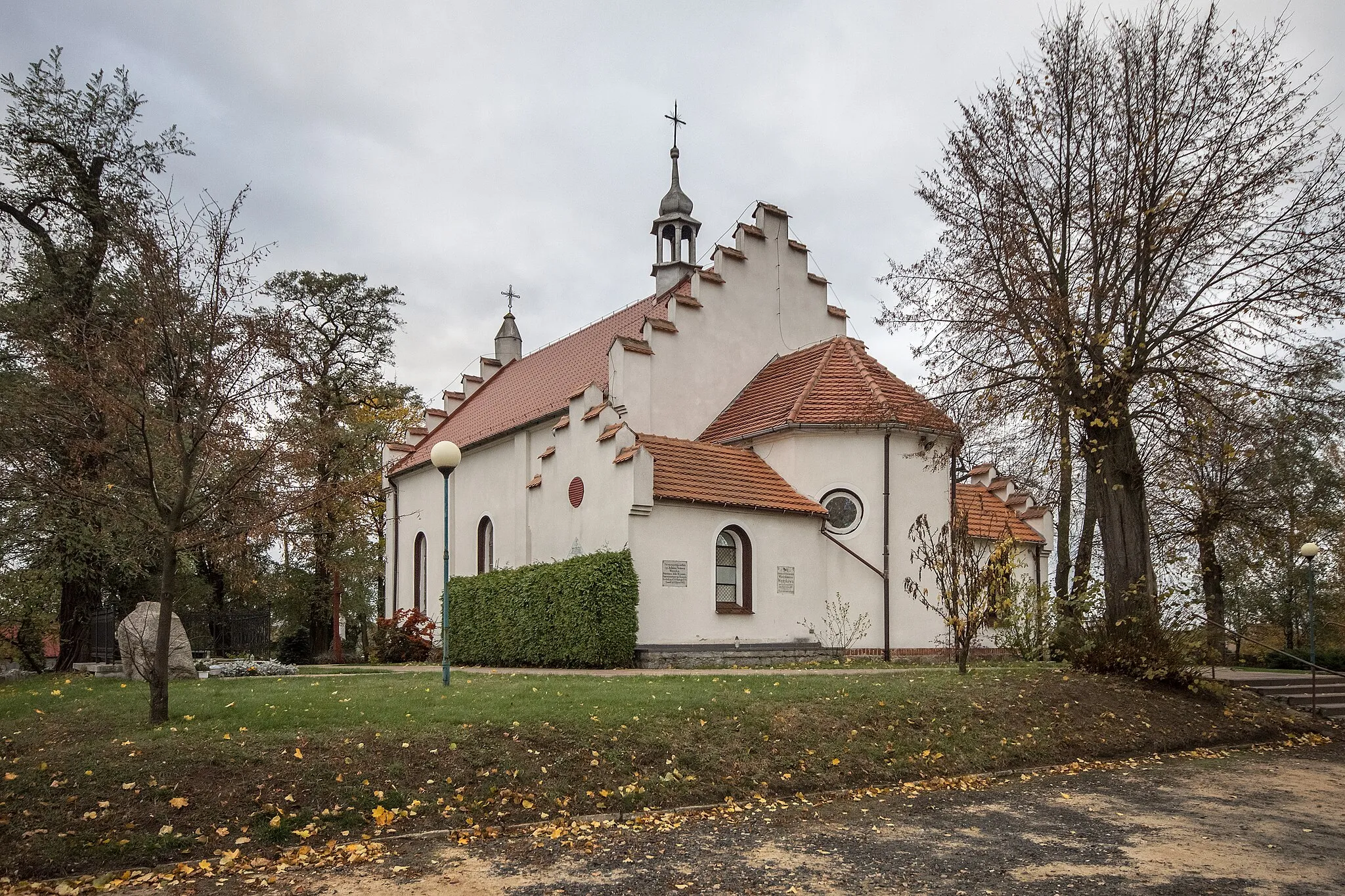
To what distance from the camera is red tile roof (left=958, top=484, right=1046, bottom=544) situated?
980 inches

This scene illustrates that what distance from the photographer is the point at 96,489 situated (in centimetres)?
1275

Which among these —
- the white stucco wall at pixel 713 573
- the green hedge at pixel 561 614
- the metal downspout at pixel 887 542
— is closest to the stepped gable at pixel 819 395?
the metal downspout at pixel 887 542

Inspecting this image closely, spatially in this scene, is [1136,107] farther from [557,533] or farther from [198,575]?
[198,575]

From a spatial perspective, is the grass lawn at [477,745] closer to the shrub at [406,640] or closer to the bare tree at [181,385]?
the bare tree at [181,385]

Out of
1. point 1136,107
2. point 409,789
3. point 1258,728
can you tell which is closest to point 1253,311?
point 1136,107

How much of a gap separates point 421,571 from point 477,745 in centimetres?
2402

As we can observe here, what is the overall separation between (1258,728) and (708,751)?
1025cm

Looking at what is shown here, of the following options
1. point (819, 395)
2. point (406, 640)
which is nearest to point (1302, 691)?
point (819, 395)

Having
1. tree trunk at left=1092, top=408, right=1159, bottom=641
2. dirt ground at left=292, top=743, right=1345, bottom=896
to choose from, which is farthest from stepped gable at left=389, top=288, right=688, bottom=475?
dirt ground at left=292, top=743, right=1345, bottom=896

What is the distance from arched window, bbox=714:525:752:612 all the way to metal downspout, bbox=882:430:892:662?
3.38m

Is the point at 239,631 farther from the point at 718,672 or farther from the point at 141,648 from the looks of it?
the point at 718,672

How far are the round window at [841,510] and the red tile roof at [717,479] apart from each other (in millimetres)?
383

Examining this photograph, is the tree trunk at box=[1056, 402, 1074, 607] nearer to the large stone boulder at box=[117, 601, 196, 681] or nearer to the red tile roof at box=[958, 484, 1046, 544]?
the red tile roof at box=[958, 484, 1046, 544]

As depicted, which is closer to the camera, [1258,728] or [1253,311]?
[1258,728]
